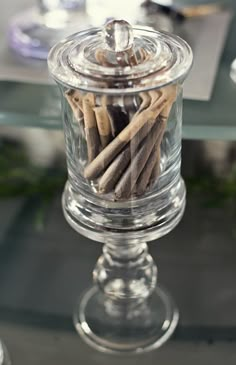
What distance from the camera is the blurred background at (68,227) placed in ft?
2.05

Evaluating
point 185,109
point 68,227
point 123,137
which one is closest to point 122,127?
point 123,137

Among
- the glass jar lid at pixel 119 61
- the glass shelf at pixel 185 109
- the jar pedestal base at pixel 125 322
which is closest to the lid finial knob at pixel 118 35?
the glass jar lid at pixel 119 61

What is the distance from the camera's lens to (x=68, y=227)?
754 millimetres

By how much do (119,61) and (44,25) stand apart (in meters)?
0.32

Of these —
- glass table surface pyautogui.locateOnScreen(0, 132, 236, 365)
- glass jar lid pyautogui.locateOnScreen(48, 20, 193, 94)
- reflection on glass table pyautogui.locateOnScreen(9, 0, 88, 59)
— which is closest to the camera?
glass jar lid pyautogui.locateOnScreen(48, 20, 193, 94)

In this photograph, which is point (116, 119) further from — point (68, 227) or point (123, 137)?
point (68, 227)

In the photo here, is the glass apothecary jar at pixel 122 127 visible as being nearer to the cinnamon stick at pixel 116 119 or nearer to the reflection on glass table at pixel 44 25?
the cinnamon stick at pixel 116 119

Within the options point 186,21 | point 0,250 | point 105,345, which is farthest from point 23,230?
point 186,21

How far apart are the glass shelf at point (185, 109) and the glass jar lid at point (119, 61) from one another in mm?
139

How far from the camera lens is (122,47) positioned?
0.48 meters

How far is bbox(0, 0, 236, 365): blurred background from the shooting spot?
2.05ft

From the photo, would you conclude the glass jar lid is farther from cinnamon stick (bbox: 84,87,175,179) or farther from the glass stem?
the glass stem

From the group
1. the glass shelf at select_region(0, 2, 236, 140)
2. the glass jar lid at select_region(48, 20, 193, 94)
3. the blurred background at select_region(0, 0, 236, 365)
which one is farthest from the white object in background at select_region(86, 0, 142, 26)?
the glass jar lid at select_region(48, 20, 193, 94)

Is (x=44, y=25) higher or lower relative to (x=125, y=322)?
higher
